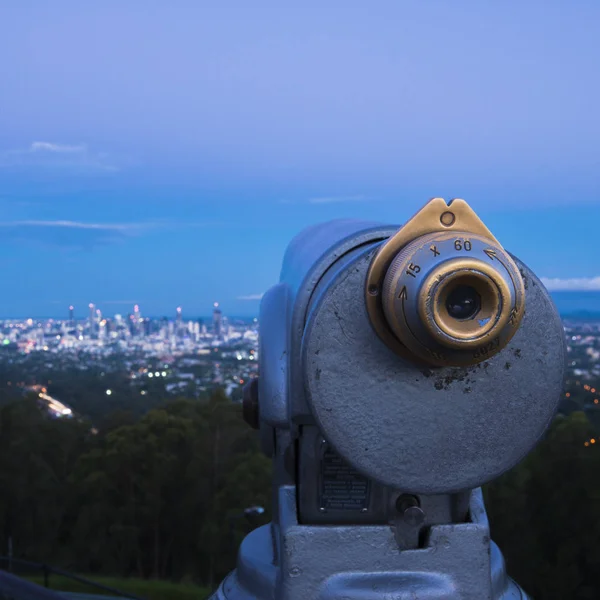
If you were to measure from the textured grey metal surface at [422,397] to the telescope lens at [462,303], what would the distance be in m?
0.24

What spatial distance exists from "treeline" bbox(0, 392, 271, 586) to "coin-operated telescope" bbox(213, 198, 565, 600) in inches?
698

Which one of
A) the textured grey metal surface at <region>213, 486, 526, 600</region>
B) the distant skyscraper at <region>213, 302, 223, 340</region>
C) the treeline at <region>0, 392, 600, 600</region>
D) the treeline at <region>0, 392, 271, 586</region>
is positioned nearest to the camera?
the textured grey metal surface at <region>213, 486, 526, 600</region>

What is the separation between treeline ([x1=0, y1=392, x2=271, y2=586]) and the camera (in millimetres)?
20797

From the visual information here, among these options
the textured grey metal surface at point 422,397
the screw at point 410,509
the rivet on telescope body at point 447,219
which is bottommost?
the screw at point 410,509

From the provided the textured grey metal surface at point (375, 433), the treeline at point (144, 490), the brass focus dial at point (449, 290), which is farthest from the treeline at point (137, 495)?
the brass focus dial at point (449, 290)

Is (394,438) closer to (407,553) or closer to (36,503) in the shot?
(407,553)

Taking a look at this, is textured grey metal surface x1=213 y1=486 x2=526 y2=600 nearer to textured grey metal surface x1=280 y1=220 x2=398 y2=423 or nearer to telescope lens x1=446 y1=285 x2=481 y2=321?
textured grey metal surface x1=280 y1=220 x2=398 y2=423

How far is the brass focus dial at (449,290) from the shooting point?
156cm

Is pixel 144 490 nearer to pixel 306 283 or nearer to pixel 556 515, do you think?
pixel 556 515

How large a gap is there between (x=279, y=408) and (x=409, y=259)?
0.60m

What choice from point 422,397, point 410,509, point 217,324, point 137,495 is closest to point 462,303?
point 422,397

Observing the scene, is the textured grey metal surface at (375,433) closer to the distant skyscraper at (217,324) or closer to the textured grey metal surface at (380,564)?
the textured grey metal surface at (380,564)

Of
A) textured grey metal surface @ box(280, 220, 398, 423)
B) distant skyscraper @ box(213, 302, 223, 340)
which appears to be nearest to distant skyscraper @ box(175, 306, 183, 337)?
distant skyscraper @ box(213, 302, 223, 340)

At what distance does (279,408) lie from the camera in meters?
2.05
